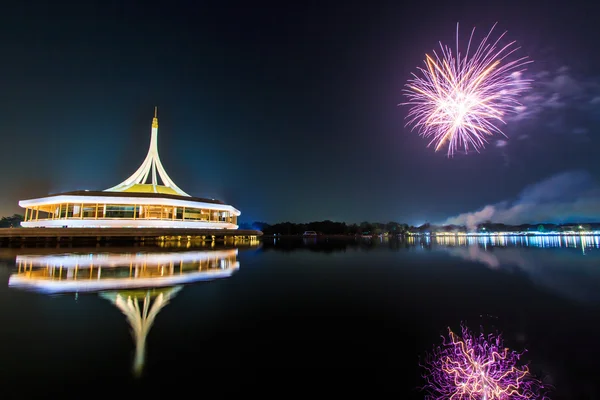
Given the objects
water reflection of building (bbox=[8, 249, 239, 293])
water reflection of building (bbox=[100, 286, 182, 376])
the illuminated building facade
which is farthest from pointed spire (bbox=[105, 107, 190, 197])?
water reflection of building (bbox=[100, 286, 182, 376])

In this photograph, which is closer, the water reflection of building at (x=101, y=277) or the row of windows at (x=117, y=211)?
the water reflection of building at (x=101, y=277)

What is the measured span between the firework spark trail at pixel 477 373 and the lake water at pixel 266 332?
Answer: 0.60 ft

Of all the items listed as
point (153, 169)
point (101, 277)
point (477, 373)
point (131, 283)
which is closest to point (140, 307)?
point (131, 283)

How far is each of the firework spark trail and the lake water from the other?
7.1 inches

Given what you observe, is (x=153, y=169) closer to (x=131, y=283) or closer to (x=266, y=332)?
(x=131, y=283)

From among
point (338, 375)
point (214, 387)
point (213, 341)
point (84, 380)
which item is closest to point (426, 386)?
point (338, 375)

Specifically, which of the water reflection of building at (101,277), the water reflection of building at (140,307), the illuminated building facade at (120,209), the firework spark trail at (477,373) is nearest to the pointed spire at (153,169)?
the illuminated building facade at (120,209)

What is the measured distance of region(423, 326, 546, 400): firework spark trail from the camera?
3.43m

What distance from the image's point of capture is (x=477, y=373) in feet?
12.9

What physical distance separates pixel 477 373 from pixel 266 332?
322 cm

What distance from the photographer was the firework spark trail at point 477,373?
3.43 m

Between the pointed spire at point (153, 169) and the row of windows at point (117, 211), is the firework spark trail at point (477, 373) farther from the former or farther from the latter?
the pointed spire at point (153, 169)

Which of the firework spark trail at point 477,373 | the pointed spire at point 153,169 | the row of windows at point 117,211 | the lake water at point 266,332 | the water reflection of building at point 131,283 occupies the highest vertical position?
the pointed spire at point 153,169

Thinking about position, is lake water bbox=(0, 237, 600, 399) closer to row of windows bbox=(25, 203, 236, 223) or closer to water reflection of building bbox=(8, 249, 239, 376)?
water reflection of building bbox=(8, 249, 239, 376)
